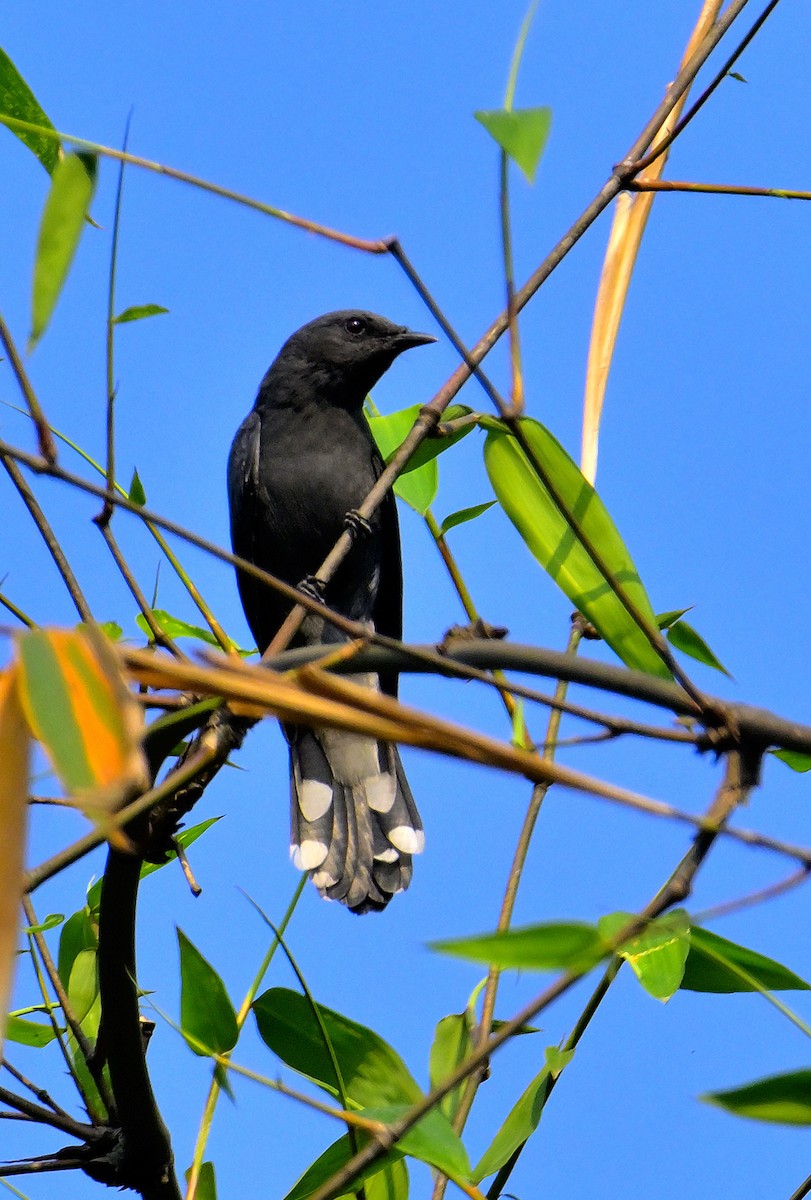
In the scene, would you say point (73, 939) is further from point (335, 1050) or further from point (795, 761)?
point (795, 761)

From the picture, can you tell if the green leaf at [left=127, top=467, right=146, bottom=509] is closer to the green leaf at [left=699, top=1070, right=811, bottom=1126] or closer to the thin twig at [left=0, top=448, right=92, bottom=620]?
the thin twig at [left=0, top=448, right=92, bottom=620]

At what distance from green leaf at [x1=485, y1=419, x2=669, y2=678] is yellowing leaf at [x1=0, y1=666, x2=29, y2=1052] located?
963mm

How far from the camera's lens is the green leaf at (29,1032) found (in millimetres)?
2912

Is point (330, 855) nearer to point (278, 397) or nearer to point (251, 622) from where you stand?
point (251, 622)

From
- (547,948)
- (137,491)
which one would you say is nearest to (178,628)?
(137,491)

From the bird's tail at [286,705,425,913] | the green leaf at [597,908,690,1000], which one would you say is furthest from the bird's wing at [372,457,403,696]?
the green leaf at [597,908,690,1000]

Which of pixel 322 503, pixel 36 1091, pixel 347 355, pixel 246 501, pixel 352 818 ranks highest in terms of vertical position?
pixel 347 355

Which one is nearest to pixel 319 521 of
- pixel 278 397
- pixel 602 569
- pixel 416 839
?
pixel 278 397

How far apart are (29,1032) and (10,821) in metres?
2.17

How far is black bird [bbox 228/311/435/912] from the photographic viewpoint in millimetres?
5176

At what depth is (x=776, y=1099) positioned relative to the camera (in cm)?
121

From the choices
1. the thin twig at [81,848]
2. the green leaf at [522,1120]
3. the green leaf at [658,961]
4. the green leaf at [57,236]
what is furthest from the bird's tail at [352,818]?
the green leaf at [57,236]

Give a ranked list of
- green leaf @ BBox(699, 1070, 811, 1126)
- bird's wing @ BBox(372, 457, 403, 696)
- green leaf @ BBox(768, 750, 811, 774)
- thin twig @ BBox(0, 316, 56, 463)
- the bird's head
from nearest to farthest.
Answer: green leaf @ BBox(699, 1070, 811, 1126) → thin twig @ BBox(0, 316, 56, 463) → green leaf @ BBox(768, 750, 811, 774) → bird's wing @ BBox(372, 457, 403, 696) → the bird's head

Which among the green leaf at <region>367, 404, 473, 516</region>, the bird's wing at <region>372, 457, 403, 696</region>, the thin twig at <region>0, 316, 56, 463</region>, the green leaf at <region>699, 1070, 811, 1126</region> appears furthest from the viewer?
Result: the bird's wing at <region>372, 457, 403, 696</region>
